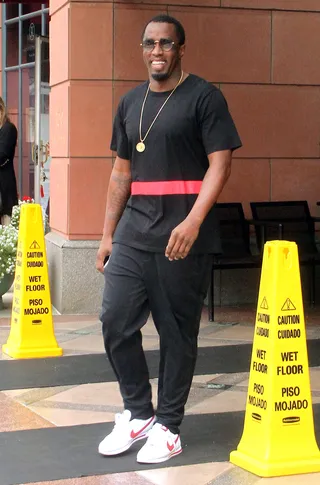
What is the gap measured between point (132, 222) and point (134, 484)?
123 centimetres

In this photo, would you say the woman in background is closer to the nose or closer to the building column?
the building column

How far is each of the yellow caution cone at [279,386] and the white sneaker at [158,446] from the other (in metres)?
0.30

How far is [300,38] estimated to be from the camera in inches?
388

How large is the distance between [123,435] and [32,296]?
2827 mm

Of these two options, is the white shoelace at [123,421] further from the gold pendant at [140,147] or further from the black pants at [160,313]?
the gold pendant at [140,147]

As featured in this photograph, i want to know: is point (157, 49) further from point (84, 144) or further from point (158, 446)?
point (84, 144)

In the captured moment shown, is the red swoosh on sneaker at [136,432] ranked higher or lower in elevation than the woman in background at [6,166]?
lower

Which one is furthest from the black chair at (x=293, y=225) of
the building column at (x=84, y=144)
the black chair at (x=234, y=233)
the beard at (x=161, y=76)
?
the beard at (x=161, y=76)

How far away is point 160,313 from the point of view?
495 cm

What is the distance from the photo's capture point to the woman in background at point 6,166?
36.9 ft

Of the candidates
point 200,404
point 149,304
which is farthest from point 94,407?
point 149,304

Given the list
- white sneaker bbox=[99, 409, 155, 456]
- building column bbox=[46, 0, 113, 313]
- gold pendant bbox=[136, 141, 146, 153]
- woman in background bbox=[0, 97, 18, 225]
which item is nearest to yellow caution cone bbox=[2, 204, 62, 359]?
building column bbox=[46, 0, 113, 313]

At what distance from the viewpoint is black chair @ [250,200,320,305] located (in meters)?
9.56

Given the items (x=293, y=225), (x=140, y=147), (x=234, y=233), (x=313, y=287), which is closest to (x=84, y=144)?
(x=234, y=233)
